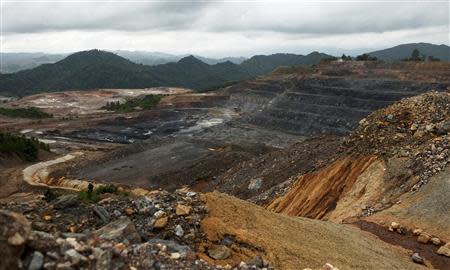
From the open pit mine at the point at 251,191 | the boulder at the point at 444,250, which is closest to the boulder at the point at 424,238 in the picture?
the open pit mine at the point at 251,191

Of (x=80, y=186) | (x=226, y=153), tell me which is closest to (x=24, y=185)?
(x=80, y=186)

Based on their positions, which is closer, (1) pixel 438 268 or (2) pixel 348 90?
(1) pixel 438 268

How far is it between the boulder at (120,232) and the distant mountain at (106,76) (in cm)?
11627

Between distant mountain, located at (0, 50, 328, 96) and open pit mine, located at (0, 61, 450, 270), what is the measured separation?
71732 millimetres

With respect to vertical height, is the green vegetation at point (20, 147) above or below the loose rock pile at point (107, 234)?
below

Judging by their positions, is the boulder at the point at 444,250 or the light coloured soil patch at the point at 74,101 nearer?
the boulder at the point at 444,250

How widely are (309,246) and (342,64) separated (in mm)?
63220

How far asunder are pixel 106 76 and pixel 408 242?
141368 millimetres

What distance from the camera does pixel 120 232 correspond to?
9.56 metres

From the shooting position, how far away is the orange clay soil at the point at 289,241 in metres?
10.4

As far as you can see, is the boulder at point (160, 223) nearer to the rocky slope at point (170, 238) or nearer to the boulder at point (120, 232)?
the rocky slope at point (170, 238)

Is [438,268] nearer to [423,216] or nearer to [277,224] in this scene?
[423,216]

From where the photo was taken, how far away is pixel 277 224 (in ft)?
41.5

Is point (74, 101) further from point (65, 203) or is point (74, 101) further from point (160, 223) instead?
point (160, 223)
